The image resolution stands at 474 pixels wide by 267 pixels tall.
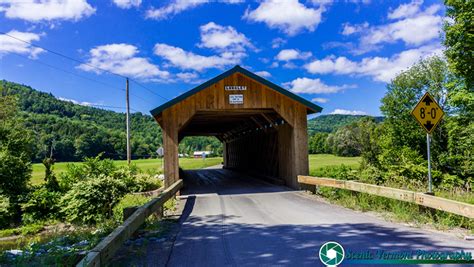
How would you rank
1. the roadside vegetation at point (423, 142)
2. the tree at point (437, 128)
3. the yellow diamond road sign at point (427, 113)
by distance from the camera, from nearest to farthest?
the yellow diamond road sign at point (427, 113) < the roadside vegetation at point (423, 142) < the tree at point (437, 128)

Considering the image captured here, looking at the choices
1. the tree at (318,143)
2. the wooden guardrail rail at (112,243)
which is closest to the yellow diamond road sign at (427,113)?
the wooden guardrail rail at (112,243)

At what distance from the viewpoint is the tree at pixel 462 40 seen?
19.5 m

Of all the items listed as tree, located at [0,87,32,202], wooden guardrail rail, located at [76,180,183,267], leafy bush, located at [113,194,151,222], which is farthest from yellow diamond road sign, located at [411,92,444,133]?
tree, located at [0,87,32,202]

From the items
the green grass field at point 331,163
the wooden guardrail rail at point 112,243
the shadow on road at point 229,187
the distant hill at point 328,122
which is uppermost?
the distant hill at point 328,122

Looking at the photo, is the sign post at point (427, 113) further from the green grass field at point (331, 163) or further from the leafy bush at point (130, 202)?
the green grass field at point (331, 163)

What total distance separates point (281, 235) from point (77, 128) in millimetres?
61047

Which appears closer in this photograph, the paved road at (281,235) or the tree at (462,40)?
the paved road at (281,235)

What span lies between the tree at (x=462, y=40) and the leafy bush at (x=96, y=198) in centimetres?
1891

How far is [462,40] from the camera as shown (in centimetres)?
1969

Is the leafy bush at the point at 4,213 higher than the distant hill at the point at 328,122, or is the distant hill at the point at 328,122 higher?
the distant hill at the point at 328,122

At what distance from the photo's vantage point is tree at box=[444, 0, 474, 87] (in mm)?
19516

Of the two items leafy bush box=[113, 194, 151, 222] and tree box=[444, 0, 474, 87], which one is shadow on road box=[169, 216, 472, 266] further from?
tree box=[444, 0, 474, 87]

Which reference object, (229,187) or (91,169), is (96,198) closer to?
(91,169)

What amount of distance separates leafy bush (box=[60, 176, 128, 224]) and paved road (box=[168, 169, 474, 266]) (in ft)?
10.8
